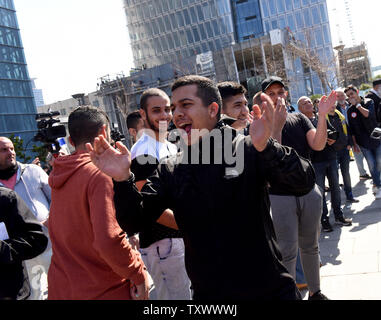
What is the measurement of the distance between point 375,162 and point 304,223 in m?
4.72

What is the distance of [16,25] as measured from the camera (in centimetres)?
4978

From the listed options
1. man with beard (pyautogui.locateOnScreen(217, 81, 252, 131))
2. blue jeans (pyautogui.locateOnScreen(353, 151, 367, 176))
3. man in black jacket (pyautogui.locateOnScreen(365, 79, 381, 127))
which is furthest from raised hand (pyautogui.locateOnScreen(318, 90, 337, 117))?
blue jeans (pyautogui.locateOnScreen(353, 151, 367, 176))

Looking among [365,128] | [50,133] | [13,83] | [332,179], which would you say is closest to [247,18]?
[13,83]

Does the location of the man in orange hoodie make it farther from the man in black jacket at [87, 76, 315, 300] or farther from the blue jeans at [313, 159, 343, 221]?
the blue jeans at [313, 159, 343, 221]

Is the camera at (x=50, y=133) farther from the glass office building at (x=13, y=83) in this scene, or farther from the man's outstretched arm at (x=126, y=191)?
the glass office building at (x=13, y=83)

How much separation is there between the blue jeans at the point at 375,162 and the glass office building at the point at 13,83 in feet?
145

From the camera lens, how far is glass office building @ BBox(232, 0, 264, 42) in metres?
63.0

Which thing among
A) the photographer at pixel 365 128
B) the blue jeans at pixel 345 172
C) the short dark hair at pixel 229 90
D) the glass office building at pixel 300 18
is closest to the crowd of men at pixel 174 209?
the short dark hair at pixel 229 90

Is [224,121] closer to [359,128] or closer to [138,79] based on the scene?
[359,128]

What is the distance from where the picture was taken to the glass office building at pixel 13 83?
46.0m

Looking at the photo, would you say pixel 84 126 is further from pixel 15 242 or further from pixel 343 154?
pixel 343 154

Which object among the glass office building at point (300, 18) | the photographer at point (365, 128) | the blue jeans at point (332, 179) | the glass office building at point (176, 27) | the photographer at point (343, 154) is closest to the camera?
Answer: the blue jeans at point (332, 179)

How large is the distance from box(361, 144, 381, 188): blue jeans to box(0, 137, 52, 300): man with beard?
5.76 meters
